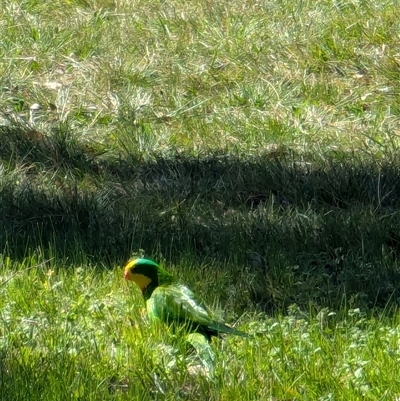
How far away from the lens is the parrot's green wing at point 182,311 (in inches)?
150

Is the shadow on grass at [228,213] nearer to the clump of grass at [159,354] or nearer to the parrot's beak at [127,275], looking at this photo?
the clump of grass at [159,354]

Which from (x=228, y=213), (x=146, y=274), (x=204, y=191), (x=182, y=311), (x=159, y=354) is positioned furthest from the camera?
(x=204, y=191)

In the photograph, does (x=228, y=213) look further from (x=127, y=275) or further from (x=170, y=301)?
(x=170, y=301)

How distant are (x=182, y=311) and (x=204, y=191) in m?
1.74

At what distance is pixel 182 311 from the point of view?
3871 mm

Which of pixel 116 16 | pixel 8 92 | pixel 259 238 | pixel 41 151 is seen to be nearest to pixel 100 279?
pixel 259 238

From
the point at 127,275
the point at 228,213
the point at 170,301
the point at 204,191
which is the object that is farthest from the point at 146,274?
the point at 204,191

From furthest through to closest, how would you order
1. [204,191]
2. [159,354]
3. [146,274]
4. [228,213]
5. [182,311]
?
[204,191], [228,213], [146,274], [182,311], [159,354]

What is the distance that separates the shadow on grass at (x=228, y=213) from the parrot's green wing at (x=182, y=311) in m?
0.48

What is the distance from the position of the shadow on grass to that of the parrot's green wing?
0.48 meters

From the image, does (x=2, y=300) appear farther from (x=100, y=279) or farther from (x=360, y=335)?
(x=360, y=335)

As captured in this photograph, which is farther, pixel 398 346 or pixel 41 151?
pixel 41 151

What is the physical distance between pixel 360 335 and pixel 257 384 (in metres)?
0.54

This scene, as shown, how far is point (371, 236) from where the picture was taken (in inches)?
190
